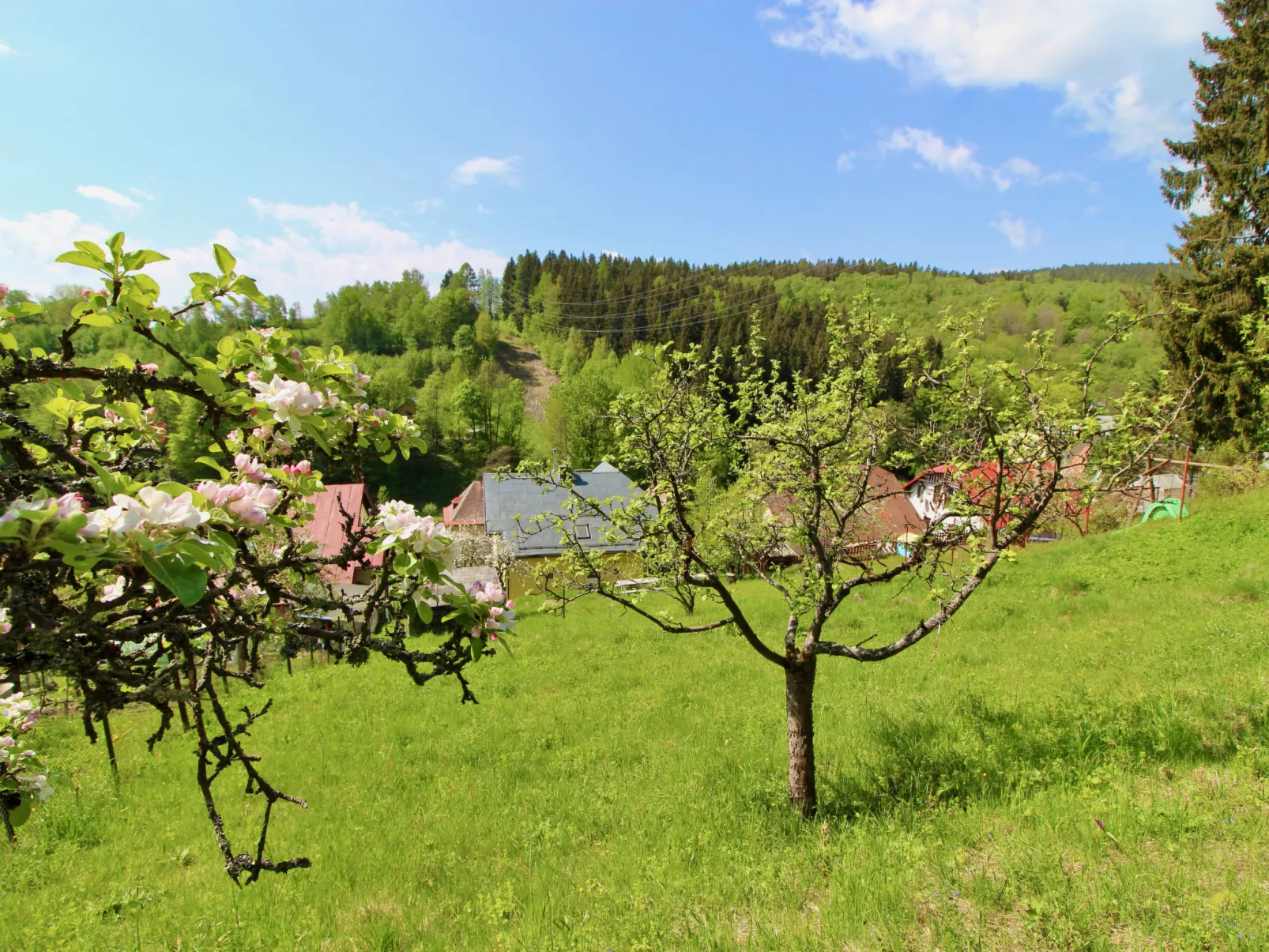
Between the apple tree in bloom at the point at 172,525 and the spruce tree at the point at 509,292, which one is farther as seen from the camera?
the spruce tree at the point at 509,292

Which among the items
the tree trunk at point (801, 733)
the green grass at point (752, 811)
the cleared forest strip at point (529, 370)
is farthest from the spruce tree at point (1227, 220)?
the cleared forest strip at point (529, 370)

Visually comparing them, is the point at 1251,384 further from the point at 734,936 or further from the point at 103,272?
the point at 103,272

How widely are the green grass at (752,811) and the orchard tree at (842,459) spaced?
138 centimetres

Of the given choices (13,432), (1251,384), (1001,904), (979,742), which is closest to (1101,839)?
(1001,904)

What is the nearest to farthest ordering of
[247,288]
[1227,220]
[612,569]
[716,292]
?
1. [247,288]
2. [612,569]
3. [1227,220]
4. [716,292]

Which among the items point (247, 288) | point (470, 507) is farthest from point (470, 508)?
point (247, 288)

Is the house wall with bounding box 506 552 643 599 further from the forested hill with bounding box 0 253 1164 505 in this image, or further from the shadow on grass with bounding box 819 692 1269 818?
the forested hill with bounding box 0 253 1164 505

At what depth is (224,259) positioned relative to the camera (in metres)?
1.85

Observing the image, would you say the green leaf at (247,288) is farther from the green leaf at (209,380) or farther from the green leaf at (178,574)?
the green leaf at (178,574)

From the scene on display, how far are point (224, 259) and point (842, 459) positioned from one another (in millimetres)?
4838

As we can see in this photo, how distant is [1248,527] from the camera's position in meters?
11.3

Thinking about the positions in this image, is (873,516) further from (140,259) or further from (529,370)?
→ (529,370)

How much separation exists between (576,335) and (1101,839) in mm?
82449

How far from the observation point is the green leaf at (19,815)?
1.98m
